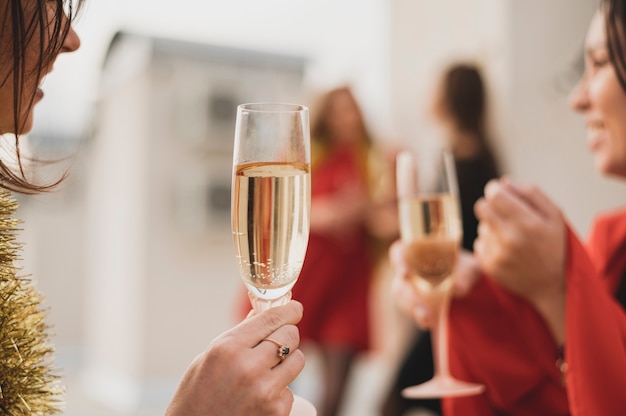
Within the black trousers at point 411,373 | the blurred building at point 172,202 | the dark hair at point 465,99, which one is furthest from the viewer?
the blurred building at point 172,202

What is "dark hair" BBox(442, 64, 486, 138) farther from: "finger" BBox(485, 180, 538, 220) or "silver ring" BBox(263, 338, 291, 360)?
"silver ring" BBox(263, 338, 291, 360)

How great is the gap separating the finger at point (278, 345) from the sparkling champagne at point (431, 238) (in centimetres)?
60

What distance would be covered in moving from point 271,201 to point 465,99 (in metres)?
2.46

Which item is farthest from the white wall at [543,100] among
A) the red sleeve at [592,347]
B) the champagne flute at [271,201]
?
the champagne flute at [271,201]

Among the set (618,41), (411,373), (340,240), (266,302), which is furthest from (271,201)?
(340,240)

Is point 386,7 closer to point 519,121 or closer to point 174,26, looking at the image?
point 519,121

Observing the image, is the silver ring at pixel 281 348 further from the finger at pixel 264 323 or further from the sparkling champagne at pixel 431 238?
the sparkling champagne at pixel 431 238

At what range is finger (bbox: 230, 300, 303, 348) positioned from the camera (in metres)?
0.71

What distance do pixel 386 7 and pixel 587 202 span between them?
1.96 metres

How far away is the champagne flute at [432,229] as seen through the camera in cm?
128

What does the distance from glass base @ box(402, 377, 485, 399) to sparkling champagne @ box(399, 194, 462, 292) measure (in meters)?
0.19

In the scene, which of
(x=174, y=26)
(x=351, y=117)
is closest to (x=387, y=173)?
(x=351, y=117)

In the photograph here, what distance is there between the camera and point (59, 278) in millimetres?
9414

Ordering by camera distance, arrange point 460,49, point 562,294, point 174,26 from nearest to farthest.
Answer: point 562,294 < point 460,49 < point 174,26
